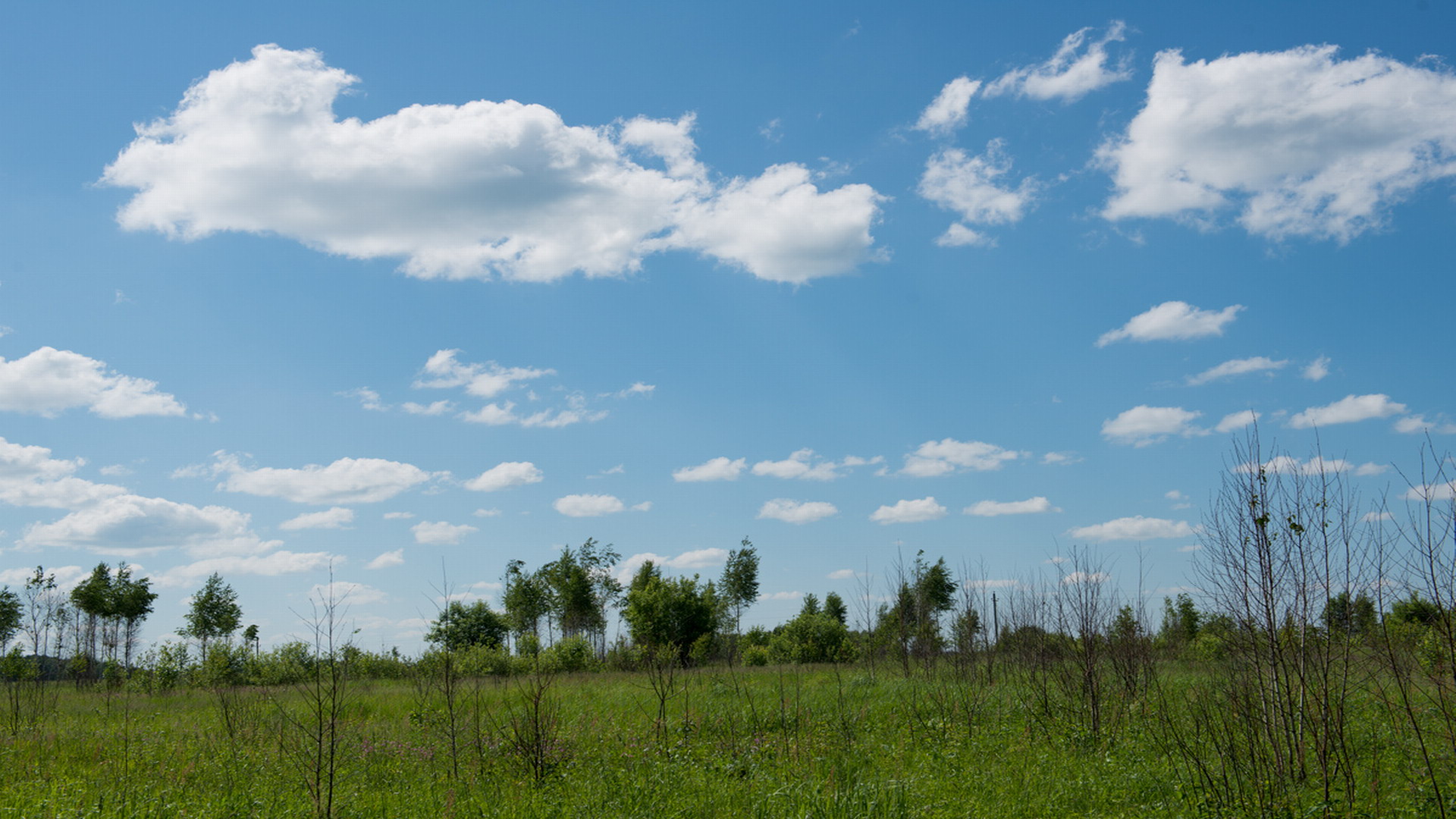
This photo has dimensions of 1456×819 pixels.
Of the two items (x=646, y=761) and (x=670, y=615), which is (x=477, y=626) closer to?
(x=670, y=615)

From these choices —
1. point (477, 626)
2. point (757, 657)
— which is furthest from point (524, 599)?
point (757, 657)

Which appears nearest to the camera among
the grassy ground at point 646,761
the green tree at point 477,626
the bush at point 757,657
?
the grassy ground at point 646,761

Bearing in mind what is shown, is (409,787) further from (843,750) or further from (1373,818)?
(1373,818)

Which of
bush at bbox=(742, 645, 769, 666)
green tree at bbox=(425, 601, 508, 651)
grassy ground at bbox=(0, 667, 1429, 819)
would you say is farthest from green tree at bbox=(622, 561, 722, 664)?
grassy ground at bbox=(0, 667, 1429, 819)

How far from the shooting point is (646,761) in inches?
484

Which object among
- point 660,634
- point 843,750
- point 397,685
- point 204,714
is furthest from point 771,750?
point 660,634

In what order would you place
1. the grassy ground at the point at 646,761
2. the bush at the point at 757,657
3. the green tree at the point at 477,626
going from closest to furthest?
the grassy ground at the point at 646,761, the bush at the point at 757,657, the green tree at the point at 477,626

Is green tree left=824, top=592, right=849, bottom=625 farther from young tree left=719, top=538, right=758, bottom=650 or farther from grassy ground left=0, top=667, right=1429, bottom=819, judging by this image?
grassy ground left=0, top=667, right=1429, bottom=819

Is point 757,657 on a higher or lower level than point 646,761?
lower

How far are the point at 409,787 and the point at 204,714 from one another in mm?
11293

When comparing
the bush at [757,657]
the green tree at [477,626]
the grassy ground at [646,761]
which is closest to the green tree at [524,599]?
the green tree at [477,626]

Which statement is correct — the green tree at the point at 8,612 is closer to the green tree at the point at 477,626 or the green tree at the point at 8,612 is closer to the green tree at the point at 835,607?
the green tree at the point at 477,626

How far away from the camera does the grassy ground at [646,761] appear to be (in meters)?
9.87

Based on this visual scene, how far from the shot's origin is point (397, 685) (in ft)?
83.5
